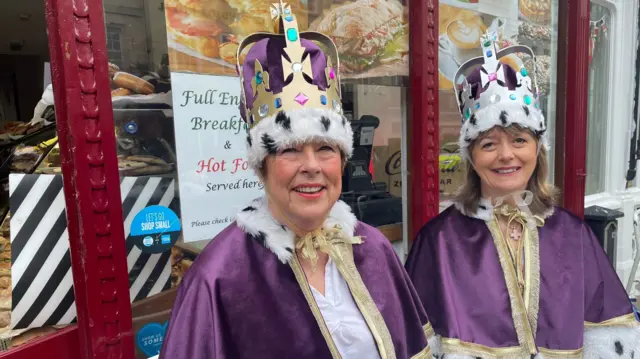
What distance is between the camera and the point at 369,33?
3.54m

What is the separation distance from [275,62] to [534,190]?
139 cm

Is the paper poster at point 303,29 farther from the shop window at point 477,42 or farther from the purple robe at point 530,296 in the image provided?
the purple robe at point 530,296

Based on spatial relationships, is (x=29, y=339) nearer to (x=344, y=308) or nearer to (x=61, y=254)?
(x=61, y=254)

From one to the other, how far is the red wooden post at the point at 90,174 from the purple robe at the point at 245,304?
2.79ft

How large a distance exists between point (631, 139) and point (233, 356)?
21.4 ft

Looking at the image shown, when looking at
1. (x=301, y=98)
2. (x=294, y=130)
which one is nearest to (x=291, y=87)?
(x=301, y=98)

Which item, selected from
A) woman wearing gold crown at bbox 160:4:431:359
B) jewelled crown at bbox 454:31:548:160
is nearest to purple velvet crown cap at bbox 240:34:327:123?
woman wearing gold crown at bbox 160:4:431:359

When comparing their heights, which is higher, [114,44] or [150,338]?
[114,44]

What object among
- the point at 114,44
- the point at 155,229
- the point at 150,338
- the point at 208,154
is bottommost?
the point at 150,338

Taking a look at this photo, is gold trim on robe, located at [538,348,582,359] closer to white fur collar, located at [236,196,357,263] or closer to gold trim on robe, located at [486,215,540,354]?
gold trim on robe, located at [486,215,540,354]

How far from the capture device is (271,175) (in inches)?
61.4

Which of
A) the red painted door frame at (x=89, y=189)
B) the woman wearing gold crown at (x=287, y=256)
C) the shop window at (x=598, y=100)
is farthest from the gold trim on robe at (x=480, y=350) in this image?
the shop window at (x=598, y=100)

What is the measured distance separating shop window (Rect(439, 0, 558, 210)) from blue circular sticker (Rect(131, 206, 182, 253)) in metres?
1.89

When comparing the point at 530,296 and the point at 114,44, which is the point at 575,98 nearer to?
the point at 530,296
